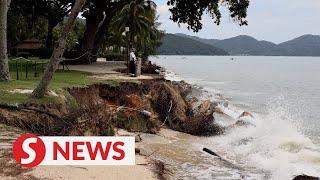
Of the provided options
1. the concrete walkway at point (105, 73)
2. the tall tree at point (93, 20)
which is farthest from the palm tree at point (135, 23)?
the concrete walkway at point (105, 73)

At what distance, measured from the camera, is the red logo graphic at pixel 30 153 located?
9.31 m

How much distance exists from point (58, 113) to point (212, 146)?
675cm

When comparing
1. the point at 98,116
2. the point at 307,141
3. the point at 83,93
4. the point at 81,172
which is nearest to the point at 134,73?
the point at 83,93

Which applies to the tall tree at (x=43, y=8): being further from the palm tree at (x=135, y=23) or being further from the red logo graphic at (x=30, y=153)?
the red logo graphic at (x=30, y=153)

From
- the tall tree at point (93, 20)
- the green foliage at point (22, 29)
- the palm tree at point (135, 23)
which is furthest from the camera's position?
the green foliage at point (22, 29)

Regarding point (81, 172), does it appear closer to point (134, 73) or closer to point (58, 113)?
point (58, 113)

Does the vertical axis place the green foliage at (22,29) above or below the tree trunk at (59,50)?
above

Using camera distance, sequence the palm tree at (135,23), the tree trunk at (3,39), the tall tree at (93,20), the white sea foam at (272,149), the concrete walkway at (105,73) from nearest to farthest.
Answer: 1. the white sea foam at (272,149)
2. the tree trunk at (3,39)
3. the concrete walkway at (105,73)
4. the tall tree at (93,20)
5. the palm tree at (135,23)

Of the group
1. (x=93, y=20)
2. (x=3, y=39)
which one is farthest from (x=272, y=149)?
(x=93, y=20)

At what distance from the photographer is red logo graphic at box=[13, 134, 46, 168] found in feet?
30.6

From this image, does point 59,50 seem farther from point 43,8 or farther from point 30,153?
point 43,8

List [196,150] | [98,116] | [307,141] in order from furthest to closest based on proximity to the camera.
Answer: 1. [307,141]
2. [196,150]
3. [98,116]

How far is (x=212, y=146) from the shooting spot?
62.4ft

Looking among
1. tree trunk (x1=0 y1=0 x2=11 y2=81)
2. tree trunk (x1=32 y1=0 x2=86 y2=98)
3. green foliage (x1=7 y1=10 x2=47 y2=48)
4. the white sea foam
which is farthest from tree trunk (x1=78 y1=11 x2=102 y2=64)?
green foliage (x1=7 y1=10 x2=47 y2=48)
